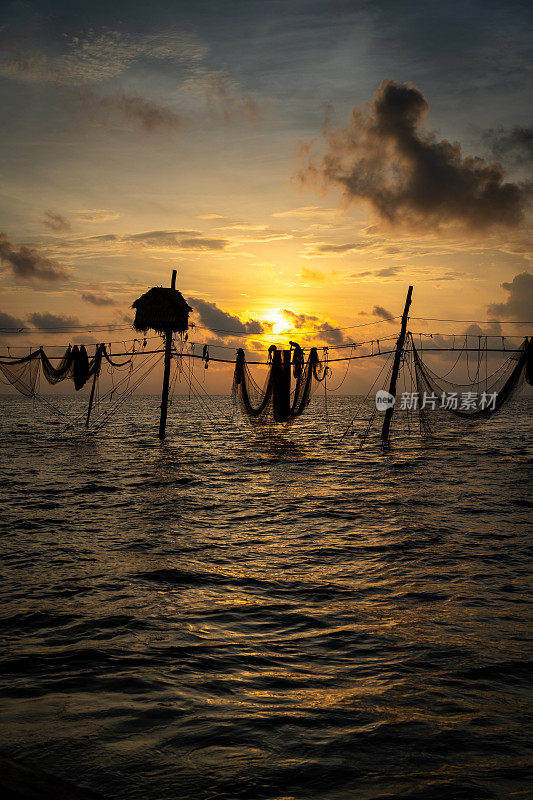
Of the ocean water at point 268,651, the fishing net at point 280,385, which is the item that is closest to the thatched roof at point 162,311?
the fishing net at point 280,385

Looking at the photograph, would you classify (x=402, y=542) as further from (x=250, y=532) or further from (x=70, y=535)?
(x=70, y=535)

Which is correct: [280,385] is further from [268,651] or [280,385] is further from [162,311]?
[268,651]

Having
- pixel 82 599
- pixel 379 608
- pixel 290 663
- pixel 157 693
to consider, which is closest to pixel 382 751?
pixel 290 663

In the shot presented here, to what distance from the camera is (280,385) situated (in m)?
26.9

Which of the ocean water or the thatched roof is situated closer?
the ocean water

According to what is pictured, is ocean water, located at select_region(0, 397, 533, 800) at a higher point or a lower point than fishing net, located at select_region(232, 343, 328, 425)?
lower

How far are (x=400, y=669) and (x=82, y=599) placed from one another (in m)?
Result: 4.50

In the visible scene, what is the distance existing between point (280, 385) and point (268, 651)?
2084 centimetres

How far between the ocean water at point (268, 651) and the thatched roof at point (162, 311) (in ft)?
46.7

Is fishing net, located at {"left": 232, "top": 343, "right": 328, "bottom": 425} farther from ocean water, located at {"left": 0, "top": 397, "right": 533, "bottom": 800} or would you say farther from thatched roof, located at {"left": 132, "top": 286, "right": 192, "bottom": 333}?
ocean water, located at {"left": 0, "top": 397, "right": 533, "bottom": 800}

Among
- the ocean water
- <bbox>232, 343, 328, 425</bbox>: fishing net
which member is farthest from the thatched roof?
the ocean water

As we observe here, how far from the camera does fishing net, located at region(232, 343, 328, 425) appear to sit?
2695 cm

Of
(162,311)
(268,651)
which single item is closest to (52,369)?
(162,311)

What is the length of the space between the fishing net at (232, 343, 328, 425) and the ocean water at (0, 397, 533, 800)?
40.2 ft
